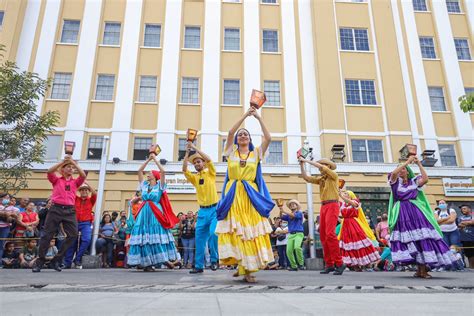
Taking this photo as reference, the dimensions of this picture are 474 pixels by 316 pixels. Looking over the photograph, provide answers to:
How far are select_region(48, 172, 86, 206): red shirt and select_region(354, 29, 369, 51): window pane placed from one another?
666 inches

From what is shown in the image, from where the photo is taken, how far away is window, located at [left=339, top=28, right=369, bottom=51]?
63.0ft

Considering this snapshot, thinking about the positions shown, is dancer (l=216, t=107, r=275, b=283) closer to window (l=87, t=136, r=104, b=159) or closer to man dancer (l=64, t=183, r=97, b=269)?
man dancer (l=64, t=183, r=97, b=269)

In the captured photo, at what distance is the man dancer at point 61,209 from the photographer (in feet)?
22.6

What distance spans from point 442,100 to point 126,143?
16.8m

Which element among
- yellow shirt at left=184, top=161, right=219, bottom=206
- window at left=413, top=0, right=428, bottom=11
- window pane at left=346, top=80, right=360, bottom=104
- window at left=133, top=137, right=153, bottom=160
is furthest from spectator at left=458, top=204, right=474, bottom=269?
window at left=413, top=0, right=428, bottom=11

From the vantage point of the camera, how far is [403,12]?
66.0ft

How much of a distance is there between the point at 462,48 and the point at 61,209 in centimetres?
2208

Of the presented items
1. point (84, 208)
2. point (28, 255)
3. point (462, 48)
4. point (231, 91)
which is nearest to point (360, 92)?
point (231, 91)

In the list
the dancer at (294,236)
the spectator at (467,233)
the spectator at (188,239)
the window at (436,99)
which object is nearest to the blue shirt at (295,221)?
the dancer at (294,236)

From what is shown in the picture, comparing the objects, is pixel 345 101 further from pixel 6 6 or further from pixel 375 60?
pixel 6 6

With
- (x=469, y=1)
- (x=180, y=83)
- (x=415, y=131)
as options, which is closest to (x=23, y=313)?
(x=180, y=83)

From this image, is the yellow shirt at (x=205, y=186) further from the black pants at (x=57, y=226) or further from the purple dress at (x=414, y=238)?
the purple dress at (x=414, y=238)

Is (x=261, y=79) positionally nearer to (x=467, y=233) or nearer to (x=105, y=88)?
(x=105, y=88)

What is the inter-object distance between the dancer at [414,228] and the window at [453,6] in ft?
64.0
